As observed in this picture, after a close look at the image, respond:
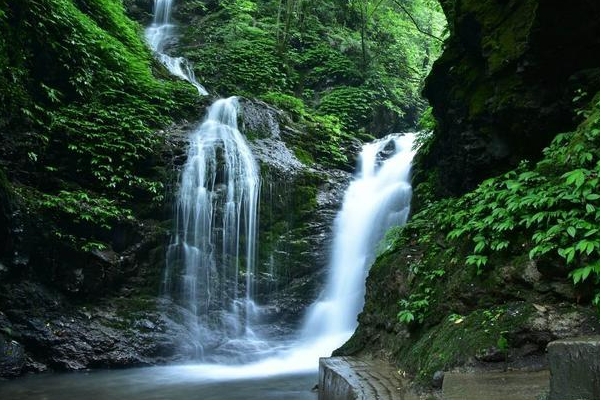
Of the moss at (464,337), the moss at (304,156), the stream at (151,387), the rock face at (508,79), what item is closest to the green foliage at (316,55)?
the moss at (304,156)

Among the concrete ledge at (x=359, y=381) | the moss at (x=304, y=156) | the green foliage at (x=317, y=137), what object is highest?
the green foliage at (x=317, y=137)

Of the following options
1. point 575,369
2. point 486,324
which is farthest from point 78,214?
point 575,369

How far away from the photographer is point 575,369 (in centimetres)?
262

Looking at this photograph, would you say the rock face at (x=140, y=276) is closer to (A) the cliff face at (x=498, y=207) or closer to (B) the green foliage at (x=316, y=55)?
(A) the cliff face at (x=498, y=207)

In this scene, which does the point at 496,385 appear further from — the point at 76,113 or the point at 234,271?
the point at 76,113

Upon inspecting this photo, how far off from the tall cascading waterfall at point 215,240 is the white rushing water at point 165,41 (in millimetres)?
4260

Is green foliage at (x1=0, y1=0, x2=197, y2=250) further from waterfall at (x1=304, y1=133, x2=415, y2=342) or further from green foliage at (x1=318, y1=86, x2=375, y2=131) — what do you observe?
green foliage at (x1=318, y1=86, x2=375, y2=131)

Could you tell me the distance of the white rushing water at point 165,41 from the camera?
17172mm

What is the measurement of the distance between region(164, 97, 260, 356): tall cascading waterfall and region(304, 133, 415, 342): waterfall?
179 centimetres

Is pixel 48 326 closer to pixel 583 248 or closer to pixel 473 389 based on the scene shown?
pixel 473 389

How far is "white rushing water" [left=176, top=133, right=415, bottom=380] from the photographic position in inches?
373

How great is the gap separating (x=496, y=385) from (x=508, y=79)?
413cm

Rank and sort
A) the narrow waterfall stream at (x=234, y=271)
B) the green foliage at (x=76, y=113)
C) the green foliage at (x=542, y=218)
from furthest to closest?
the green foliage at (x=76, y=113) < the narrow waterfall stream at (x=234, y=271) < the green foliage at (x=542, y=218)

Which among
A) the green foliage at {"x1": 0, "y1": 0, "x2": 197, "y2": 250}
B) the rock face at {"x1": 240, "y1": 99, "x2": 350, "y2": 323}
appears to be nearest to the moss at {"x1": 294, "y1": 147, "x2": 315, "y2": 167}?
the rock face at {"x1": 240, "y1": 99, "x2": 350, "y2": 323}
